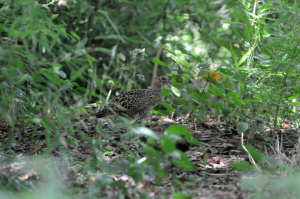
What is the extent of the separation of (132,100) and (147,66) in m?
3.37

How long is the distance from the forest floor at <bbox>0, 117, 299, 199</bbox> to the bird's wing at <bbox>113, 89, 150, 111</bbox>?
27.9 inches

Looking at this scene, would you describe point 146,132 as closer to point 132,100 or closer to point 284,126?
point 284,126

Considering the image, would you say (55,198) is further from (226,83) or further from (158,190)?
(226,83)

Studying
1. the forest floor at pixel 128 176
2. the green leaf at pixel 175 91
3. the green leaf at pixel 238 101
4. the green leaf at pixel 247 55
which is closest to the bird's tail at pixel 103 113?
the forest floor at pixel 128 176

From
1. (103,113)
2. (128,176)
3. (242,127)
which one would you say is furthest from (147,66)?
(128,176)

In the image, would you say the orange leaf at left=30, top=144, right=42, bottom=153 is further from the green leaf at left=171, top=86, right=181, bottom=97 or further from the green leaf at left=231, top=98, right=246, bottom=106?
the green leaf at left=231, top=98, right=246, bottom=106

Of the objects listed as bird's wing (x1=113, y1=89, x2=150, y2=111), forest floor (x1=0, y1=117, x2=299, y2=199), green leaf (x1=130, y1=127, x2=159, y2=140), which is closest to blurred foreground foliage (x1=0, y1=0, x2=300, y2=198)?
green leaf (x1=130, y1=127, x2=159, y2=140)

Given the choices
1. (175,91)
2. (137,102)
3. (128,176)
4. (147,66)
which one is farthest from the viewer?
(147,66)

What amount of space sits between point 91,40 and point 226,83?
4087mm

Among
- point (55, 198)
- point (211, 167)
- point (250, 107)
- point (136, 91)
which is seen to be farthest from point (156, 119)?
point (55, 198)

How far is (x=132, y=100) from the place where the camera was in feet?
21.3

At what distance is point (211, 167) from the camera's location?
4555 mm

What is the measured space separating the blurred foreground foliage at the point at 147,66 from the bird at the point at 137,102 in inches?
8.1

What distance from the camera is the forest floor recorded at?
11.5 ft
